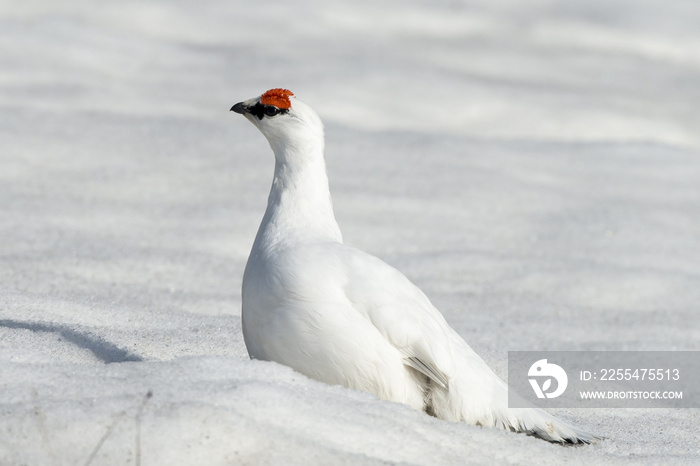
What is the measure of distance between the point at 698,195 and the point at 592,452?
4901 mm

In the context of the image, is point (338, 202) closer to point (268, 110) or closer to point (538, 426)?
point (268, 110)

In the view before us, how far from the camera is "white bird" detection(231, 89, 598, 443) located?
2.47 m

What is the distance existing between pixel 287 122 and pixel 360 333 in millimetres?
790

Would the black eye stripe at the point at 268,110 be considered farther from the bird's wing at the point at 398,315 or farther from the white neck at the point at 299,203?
the bird's wing at the point at 398,315

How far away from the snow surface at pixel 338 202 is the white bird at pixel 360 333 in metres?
0.09

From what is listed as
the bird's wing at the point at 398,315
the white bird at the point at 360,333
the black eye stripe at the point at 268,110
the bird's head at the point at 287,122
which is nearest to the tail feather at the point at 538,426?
the white bird at the point at 360,333

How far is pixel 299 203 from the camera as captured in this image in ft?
9.46

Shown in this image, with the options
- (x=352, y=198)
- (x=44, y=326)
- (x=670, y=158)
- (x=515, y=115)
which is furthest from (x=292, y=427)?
(x=515, y=115)

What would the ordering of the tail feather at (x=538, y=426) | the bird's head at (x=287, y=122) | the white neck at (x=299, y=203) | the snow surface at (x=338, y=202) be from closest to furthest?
the snow surface at (x=338, y=202), the tail feather at (x=538, y=426), the white neck at (x=299, y=203), the bird's head at (x=287, y=122)

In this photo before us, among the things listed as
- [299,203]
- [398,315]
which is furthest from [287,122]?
[398,315]

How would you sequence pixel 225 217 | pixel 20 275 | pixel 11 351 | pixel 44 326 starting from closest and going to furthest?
pixel 11 351
pixel 44 326
pixel 20 275
pixel 225 217

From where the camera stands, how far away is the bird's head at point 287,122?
2963mm

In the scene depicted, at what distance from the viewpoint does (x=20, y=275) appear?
4.58 meters

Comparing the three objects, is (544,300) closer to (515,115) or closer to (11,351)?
A: (11,351)
